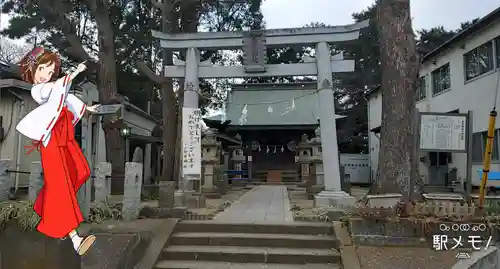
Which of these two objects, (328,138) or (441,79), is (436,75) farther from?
(328,138)

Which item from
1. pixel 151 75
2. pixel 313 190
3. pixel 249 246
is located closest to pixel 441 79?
pixel 313 190

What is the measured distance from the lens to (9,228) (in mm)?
5480

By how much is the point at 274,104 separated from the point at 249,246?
19701 millimetres

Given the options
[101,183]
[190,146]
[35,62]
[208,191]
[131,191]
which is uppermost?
[35,62]

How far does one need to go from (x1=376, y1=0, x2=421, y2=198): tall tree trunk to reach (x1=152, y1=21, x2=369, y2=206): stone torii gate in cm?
89

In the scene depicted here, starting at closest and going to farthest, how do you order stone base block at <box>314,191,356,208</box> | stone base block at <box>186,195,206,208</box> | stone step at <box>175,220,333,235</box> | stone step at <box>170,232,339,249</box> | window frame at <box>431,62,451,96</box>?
stone step at <box>170,232,339,249</box> → stone step at <box>175,220,333,235</box> → stone base block at <box>314,191,356,208</box> → stone base block at <box>186,195,206,208</box> → window frame at <box>431,62,451,96</box>

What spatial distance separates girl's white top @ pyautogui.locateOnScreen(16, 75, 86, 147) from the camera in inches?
190

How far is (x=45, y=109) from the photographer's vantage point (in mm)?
4902

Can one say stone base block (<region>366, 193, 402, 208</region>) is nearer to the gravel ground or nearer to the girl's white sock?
the gravel ground

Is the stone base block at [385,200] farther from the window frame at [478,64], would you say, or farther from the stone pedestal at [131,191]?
the window frame at [478,64]

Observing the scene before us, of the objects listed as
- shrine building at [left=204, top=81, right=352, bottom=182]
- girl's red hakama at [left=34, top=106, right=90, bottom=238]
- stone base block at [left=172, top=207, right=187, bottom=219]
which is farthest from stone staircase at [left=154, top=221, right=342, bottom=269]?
shrine building at [left=204, top=81, right=352, bottom=182]

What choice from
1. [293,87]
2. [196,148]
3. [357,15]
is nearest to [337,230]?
[196,148]

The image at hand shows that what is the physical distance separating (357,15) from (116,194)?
26.0 meters

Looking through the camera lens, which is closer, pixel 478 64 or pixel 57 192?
pixel 57 192
